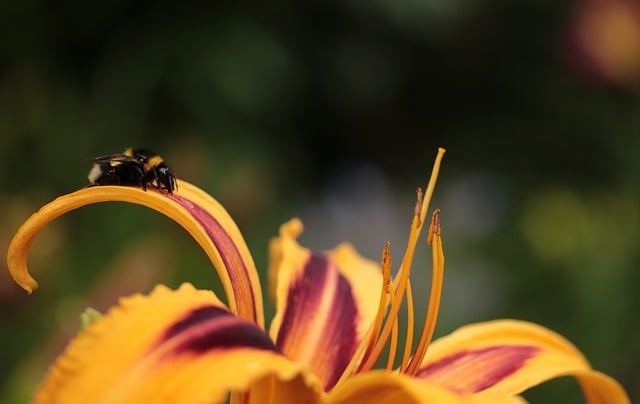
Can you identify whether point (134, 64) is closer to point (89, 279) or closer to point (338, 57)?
point (338, 57)

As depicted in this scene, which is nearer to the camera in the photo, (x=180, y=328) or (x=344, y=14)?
(x=180, y=328)

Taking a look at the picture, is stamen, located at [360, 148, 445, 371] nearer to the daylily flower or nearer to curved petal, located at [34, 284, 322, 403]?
the daylily flower

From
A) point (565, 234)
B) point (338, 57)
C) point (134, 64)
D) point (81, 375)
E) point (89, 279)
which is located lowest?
point (81, 375)

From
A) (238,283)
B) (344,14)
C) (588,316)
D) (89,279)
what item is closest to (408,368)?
(238,283)

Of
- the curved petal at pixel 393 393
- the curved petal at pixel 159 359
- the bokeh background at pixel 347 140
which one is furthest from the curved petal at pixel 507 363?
the bokeh background at pixel 347 140

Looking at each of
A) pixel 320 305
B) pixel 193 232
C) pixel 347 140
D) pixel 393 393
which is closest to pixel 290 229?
pixel 320 305

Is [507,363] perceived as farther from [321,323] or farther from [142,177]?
[142,177]
